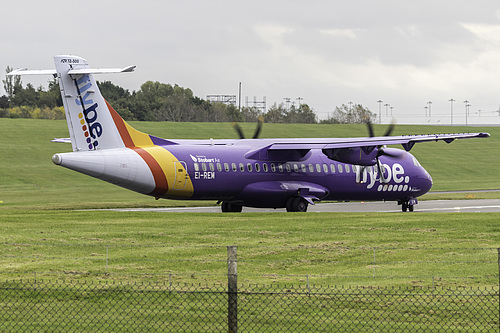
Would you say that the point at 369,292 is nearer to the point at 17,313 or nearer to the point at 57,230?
the point at 17,313

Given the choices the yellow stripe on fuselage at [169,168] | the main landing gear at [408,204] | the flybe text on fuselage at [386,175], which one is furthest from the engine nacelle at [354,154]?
the yellow stripe on fuselage at [169,168]

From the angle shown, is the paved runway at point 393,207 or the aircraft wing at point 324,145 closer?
the aircraft wing at point 324,145

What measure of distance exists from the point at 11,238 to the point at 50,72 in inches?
403

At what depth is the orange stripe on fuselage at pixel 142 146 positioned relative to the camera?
31.7m

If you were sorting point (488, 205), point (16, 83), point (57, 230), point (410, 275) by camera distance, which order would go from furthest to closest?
point (16, 83), point (488, 205), point (57, 230), point (410, 275)

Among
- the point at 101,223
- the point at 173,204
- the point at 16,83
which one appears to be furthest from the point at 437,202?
the point at 16,83

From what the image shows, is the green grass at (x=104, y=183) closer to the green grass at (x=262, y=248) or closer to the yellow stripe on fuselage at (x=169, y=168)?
the yellow stripe on fuselage at (x=169, y=168)

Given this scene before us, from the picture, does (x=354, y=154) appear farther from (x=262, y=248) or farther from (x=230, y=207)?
(x=262, y=248)

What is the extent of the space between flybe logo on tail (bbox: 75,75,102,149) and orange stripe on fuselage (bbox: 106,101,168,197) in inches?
35.5

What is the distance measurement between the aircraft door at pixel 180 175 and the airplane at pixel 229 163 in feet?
0.14

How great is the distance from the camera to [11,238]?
24266 millimetres

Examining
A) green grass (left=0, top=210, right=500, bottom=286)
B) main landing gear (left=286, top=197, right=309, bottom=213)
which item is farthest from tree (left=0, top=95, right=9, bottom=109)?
main landing gear (left=286, top=197, right=309, bottom=213)

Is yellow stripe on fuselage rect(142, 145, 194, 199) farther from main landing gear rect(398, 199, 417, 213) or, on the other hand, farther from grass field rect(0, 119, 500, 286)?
main landing gear rect(398, 199, 417, 213)

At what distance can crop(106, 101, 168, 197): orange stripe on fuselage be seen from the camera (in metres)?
31.7
